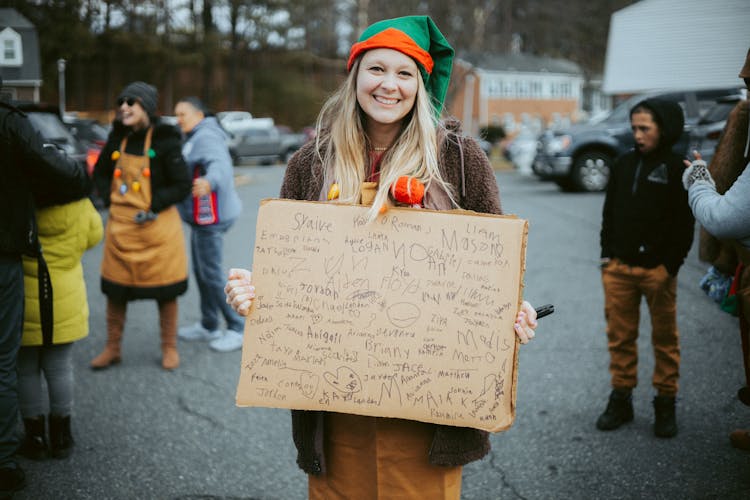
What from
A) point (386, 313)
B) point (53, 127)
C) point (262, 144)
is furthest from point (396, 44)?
point (262, 144)

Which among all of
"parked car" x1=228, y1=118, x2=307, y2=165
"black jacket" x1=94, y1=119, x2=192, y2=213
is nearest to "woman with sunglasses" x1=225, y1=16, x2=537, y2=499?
"black jacket" x1=94, y1=119, x2=192, y2=213

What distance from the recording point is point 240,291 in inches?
74.8

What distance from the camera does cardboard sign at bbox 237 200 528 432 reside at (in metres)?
1.85

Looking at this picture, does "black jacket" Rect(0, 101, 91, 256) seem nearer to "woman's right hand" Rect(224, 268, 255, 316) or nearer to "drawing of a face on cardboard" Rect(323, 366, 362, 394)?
"woman's right hand" Rect(224, 268, 255, 316)

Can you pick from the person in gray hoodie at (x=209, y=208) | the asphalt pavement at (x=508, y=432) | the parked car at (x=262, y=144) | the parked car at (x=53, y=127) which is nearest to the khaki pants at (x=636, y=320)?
the asphalt pavement at (x=508, y=432)

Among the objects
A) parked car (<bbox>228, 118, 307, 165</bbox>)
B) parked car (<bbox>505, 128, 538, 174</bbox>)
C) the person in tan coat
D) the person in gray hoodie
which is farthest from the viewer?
parked car (<bbox>228, 118, 307, 165</bbox>)

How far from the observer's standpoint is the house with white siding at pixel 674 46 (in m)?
20.1

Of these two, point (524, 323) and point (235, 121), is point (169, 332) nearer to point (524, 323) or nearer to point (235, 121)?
point (524, 323)

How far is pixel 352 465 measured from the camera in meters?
2.02

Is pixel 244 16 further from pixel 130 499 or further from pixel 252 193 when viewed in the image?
pixel 130 499

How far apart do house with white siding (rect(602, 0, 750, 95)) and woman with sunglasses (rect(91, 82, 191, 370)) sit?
58.3ft

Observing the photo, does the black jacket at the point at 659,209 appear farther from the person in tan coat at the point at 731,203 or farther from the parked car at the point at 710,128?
the parked car at the point at 710,128

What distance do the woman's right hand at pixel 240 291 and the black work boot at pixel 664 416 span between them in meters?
2.74

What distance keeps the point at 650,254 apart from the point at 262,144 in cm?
2427
